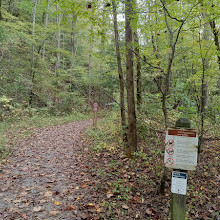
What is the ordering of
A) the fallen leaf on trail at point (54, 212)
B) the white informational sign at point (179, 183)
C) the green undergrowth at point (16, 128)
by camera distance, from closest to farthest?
the white informational sign at point (179, 183) → the fallen leaf on trail at point (54, 212) → the green undergrowth at point (16, 128)

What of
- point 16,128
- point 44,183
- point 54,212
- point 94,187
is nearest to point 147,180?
point 94,187

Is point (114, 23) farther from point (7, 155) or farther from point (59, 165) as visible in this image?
point (7, 155)

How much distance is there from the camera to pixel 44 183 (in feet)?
14.5

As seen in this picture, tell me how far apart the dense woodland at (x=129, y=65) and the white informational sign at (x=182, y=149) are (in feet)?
5.44

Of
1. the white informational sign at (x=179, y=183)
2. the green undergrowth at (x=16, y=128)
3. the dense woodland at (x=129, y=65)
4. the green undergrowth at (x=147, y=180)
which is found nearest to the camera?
the white informational sign at (x=179, y=183)

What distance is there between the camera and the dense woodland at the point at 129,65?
452 centimetres

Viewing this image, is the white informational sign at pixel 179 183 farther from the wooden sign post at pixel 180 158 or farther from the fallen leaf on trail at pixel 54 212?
the fallen leaf on trail at pixel 54 212

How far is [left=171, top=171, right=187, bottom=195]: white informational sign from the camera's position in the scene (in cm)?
208

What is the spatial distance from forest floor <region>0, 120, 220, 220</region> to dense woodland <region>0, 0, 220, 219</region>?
1.23ft

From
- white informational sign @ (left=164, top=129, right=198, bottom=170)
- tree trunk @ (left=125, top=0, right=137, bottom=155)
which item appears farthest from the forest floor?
white informational sign @ (left=164, top=129, right=198, bottom=170)

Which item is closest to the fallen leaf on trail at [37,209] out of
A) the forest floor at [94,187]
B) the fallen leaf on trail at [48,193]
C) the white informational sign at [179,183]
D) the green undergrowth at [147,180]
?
the forest floor at [94,187]

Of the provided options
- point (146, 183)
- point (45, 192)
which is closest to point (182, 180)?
point (146, 183)

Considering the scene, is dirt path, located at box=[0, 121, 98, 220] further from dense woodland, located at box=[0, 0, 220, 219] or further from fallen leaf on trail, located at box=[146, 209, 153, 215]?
dense woodland, located at box=[0, 0, 220, 219]

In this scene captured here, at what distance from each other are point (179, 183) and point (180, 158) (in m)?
0.31
